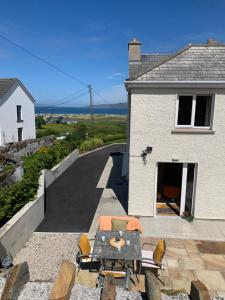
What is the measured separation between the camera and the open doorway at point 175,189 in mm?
10859

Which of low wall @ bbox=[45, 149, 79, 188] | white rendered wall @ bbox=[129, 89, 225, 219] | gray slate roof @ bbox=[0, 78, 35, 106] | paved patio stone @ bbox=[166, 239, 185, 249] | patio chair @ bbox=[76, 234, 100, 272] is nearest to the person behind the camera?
patio chair @ bbox=[76, 234, 100, 272]

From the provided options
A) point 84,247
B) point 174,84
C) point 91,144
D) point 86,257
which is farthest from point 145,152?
point 91,144

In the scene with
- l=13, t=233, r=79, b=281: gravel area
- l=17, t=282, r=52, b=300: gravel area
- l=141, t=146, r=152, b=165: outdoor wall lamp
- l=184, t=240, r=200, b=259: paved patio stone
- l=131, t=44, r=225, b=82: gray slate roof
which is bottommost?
l=13, t=233, r=79, b=281: gravel area

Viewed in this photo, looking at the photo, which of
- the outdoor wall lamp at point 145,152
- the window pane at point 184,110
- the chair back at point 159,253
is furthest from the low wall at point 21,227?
the window pane at point 184,110

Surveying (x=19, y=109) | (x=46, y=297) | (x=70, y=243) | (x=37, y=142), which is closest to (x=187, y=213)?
(x=70, y=243)

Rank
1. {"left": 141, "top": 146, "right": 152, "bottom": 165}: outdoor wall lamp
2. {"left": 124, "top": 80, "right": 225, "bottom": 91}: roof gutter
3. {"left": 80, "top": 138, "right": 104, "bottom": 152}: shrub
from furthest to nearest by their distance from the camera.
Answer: {"left": 80, "top": 138, "right": 104, "bottom": 152}: shrub → {"left": 141, "top": 146, "right": 152, "bottom": 165}: outdoor wall lamp → {"left": 124, "top": 80, "right": 225, "bottom": 91}: roof gutter

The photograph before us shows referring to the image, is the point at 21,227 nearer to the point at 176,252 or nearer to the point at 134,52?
the point at 176,252

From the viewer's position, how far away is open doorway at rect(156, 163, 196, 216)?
1086 centimetres

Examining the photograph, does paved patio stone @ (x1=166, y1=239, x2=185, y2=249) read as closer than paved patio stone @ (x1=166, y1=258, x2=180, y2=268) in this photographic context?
No

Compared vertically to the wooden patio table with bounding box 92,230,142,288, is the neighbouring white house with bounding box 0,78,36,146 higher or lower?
higher

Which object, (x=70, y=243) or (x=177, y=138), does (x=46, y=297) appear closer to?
(x=70, y=243)

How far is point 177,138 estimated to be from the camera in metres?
10.3

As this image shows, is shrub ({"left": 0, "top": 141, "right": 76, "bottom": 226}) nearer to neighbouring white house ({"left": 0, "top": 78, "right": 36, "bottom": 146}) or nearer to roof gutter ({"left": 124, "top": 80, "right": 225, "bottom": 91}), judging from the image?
roof gutter ({"left": 124, "top": 80, "right": 225, "bottom": 91})

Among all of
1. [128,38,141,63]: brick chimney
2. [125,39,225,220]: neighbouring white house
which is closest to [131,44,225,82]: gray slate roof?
[125,39,225,220]: neighbouring white house
